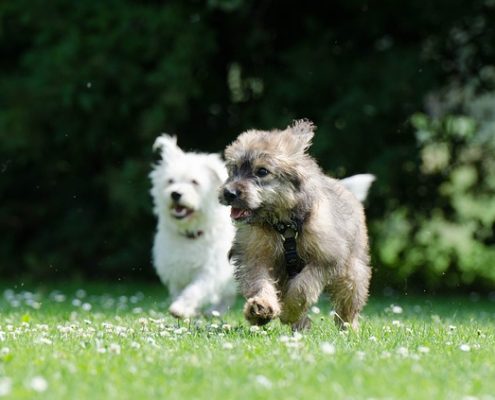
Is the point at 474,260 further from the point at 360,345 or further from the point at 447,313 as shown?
the point at 360,345

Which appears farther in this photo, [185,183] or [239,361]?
[185,183]

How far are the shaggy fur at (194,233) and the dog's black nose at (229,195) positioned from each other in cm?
252

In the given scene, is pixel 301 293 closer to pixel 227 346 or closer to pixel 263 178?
pixel 263 178

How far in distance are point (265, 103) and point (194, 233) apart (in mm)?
4094

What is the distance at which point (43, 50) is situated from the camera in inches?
494

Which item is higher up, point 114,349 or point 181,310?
point 181,310

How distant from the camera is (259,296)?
5934 millimetres

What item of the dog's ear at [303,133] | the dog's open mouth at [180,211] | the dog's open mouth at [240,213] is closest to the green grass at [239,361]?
the dog's open mouth at [240,213]

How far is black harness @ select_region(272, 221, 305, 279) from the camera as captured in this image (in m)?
6.16

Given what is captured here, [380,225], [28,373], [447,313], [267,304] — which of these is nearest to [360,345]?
[267,304]

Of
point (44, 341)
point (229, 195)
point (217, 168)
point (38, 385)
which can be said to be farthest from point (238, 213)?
point (217, 168)

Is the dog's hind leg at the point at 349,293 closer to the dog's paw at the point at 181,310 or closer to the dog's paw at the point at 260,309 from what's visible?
the dog's paw at the point at 260,309

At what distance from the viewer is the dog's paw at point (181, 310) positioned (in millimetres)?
7922

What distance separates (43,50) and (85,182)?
206 cm
